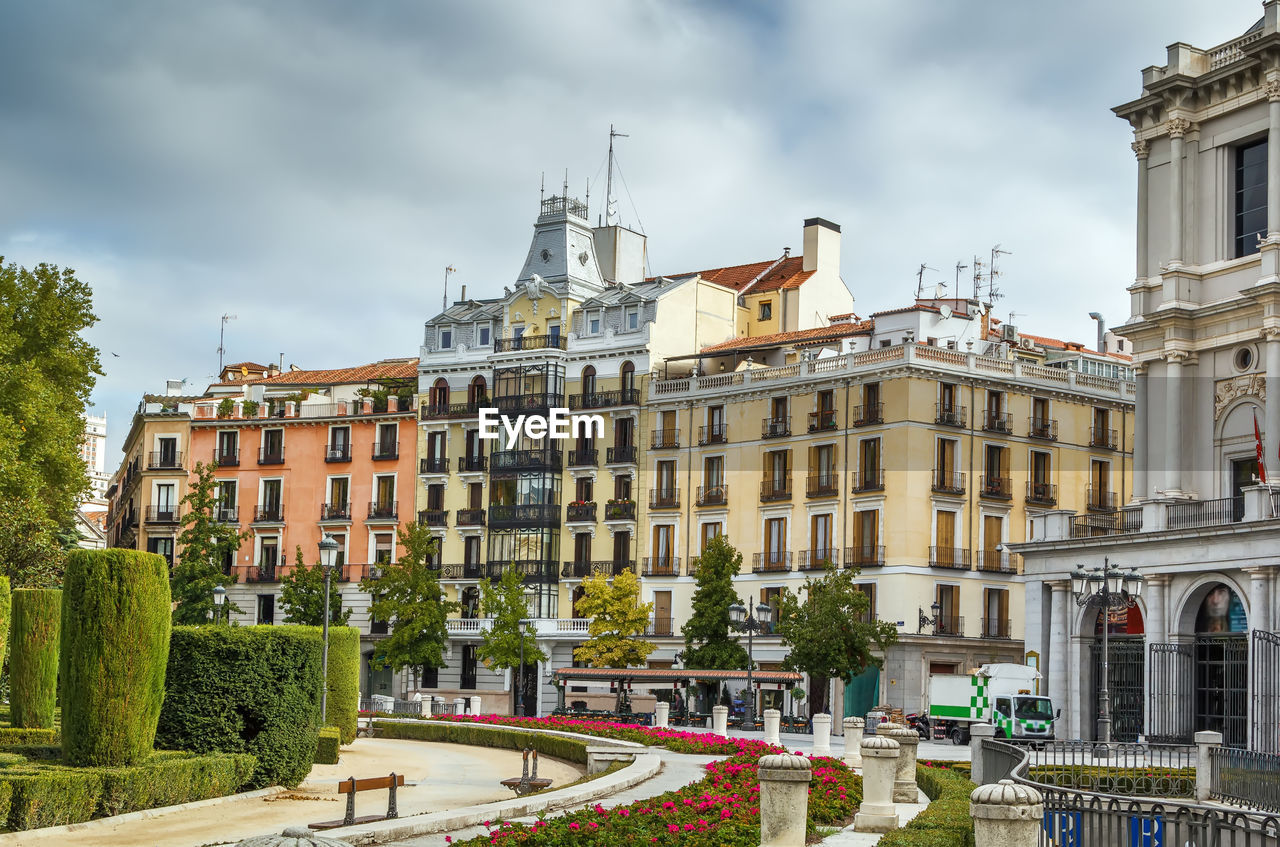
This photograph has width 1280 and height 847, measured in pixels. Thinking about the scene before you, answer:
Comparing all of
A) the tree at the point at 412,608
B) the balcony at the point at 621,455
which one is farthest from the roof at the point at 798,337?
the tree at the point at 412,608

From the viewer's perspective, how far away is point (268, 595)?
7981 centimetres

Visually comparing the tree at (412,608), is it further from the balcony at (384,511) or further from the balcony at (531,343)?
the balcony at (531,343)

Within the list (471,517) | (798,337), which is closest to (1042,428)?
(798,337)

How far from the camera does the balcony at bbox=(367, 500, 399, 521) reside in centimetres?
7850

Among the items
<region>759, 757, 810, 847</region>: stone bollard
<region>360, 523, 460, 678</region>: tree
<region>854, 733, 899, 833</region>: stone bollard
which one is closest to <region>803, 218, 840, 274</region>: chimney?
<region>360, 523, 460, 678</region>: tree

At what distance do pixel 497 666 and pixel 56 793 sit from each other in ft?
157

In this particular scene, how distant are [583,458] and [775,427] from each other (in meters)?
10.2

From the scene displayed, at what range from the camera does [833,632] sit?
185 ft

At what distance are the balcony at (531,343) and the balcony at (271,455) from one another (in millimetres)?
12214

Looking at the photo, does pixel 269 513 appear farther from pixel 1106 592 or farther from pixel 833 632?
pixel 1106 592

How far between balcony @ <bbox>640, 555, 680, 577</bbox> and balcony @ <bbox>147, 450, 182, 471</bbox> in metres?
26.1

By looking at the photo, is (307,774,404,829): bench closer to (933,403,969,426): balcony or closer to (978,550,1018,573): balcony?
(933,403,969,426): balcony

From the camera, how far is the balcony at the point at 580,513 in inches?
2879

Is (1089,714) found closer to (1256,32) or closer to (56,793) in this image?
(1256,32)
